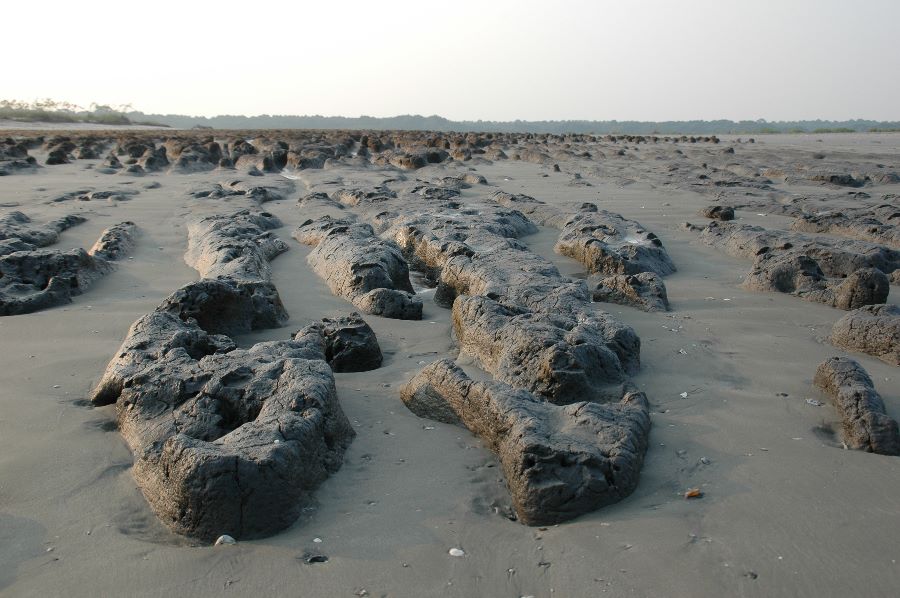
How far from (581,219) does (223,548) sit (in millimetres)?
6084

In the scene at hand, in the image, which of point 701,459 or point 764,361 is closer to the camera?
point 701,459

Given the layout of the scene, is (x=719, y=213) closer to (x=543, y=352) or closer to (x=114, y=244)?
(x=543, y=352)

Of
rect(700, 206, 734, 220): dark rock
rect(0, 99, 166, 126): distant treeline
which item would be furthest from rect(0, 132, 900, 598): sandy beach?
rect(0, 99, 166, 126): distant treeline

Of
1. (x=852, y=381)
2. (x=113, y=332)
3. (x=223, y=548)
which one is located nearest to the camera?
(x=223, y=548)

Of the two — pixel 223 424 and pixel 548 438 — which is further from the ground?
pixel 548 438

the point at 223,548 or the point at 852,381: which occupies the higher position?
the point at 852,381

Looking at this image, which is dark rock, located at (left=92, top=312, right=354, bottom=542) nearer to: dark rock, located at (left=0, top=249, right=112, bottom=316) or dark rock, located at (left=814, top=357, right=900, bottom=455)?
dark rock, located at (left=0, top=249, right=112, bottom=316)

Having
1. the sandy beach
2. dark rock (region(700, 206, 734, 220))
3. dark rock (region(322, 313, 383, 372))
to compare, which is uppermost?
dark rock (region(700, 206, 734, 220))

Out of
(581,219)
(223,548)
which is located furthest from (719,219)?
(223,548)

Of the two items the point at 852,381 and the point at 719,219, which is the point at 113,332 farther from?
the point at 719,219

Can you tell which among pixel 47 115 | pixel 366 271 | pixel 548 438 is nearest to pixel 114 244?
pixel 366 271

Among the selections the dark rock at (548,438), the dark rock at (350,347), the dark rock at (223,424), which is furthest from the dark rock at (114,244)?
the dark rock at (548,438)

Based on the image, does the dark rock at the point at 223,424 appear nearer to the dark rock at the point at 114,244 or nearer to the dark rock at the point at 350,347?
the dark rock at the point at 350,347

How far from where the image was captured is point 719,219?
30.6 ft
